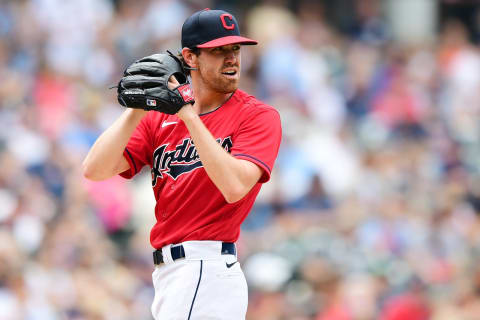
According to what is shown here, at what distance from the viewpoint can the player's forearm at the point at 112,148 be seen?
12.5ft

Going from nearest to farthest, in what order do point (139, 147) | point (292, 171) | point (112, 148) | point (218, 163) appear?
point (218, 163) → point (112, 148) → point (139, 147) → point (292, 171)

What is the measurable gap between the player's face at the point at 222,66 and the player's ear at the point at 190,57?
52mm

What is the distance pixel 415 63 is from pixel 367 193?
3635 mm

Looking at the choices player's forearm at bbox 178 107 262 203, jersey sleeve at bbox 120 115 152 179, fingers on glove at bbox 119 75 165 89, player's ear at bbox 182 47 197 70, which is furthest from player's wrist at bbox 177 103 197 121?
jersey sleeve at bbox 120 115 152 179

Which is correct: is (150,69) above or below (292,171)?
above

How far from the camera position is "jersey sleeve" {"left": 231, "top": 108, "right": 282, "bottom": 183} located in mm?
3734

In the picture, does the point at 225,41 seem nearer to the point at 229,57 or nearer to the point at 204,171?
the point at 229,57

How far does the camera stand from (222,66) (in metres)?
3.86

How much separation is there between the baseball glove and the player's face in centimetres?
22

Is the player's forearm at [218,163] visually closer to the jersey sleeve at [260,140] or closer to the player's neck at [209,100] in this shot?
the jersey sleeve at [260,140]

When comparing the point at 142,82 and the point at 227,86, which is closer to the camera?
the point at 142,82

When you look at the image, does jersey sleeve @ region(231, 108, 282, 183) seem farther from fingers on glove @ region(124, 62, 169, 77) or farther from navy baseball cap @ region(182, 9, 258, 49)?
fingers on glove @ region(124, 62, 169, 77)

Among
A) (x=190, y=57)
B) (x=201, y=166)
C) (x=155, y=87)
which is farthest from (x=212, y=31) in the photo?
(x=201, y=166)

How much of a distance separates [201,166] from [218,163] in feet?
1.05
